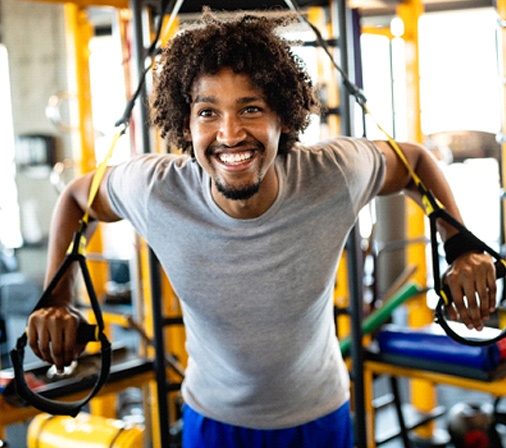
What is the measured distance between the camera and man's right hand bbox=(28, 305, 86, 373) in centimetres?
141

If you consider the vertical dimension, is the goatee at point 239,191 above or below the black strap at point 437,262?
above

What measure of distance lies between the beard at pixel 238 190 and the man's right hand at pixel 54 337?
0.43 m

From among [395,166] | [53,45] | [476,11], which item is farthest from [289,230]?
[53,45]

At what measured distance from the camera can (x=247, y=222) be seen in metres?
1.57

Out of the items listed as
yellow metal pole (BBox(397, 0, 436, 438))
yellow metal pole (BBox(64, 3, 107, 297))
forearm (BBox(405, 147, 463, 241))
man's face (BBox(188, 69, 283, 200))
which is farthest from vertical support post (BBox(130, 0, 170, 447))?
yellow metal pole (BBox(397, 0, 436, 438))

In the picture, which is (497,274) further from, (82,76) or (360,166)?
(82,76)

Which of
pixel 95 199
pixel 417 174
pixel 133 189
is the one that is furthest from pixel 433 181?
pixel 95 199

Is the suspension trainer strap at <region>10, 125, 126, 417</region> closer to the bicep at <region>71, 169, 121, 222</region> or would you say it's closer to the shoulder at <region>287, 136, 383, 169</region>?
the bicep at <region>71, 169, 121, 222</region>

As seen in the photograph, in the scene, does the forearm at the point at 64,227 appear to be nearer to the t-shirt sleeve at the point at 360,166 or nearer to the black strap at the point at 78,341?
the black strap at the point at 78,341

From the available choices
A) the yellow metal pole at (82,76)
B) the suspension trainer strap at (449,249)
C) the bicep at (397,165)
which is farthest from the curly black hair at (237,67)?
the yellow metal pole at (82,76)

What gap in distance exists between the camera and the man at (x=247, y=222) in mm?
1469

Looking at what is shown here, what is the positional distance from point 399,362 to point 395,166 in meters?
1.08

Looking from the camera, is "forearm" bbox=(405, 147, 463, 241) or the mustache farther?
"forearm" bbox=(405, 147, 463, 241)

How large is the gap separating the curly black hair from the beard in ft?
0.66
